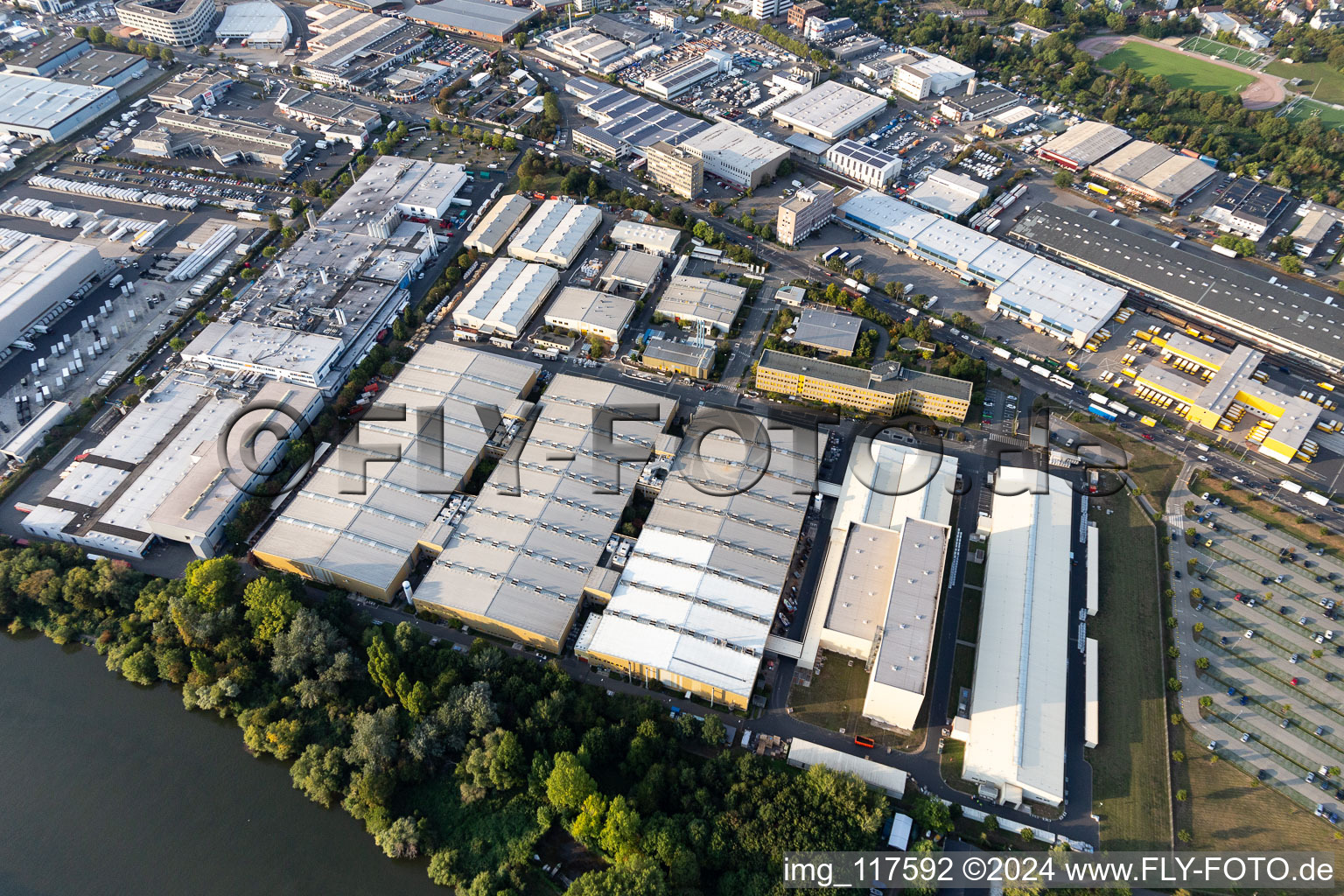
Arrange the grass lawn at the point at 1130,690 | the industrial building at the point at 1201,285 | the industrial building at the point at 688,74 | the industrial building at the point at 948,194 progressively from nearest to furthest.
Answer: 1. the grass lawn at the point at 1130,690
2. the industrial building at the point at 1201,285
3. the industrial building at the point at 948,194
4. the industrial building at the point at 688,74

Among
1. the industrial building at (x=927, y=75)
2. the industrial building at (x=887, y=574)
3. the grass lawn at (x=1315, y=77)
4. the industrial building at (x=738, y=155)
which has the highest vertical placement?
the grass lawn at (x=1315, y=77)

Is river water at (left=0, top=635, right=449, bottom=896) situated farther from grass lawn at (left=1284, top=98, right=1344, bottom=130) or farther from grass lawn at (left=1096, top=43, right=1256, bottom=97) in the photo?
grass lawn at (left=1096, top=43, right=1256, bottom=97)

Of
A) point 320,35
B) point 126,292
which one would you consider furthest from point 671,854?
point 320,35

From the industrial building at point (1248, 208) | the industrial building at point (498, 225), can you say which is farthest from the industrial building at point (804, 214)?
the industrial building at point (1248, 208)

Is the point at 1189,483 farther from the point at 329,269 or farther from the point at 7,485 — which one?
the point at 7,485

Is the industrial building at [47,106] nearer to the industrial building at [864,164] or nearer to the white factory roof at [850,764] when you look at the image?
the industrial building at [864,164]
